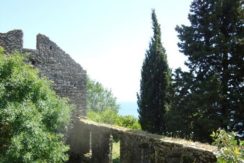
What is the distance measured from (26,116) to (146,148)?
140 inches

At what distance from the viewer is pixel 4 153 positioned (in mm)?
10531

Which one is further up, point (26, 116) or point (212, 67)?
point (212, 67)

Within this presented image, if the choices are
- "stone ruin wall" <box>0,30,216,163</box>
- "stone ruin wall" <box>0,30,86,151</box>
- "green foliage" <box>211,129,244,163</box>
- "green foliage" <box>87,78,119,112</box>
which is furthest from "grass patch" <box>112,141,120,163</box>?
"green foliage" <box>87,78,119,112</box>

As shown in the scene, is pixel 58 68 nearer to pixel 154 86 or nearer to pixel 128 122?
pixel 154 86

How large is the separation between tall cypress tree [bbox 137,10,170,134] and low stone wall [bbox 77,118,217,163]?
5.51 metres

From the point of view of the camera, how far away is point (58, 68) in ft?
56.1

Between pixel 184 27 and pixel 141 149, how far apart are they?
27.9 feet

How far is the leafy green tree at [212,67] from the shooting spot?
50.2 feet

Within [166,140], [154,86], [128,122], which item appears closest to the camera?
[166,140]

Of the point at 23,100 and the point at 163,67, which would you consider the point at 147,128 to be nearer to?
the point at 163,67

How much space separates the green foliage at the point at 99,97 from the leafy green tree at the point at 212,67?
50.1 m

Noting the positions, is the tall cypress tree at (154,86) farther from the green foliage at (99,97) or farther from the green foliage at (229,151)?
the green foliage at (99,97)

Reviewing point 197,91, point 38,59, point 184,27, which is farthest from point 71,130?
point 184,27

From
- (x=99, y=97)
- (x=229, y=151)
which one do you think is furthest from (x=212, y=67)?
(x=99, y=97)
